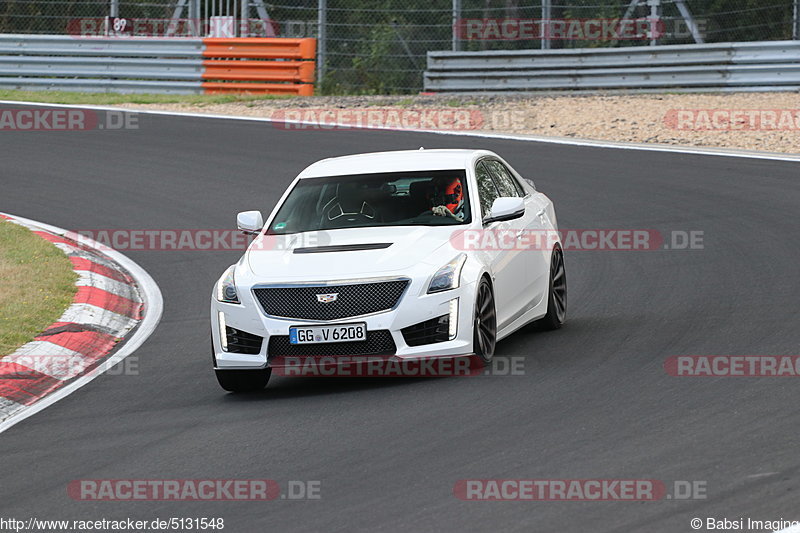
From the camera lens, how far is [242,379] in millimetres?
8891

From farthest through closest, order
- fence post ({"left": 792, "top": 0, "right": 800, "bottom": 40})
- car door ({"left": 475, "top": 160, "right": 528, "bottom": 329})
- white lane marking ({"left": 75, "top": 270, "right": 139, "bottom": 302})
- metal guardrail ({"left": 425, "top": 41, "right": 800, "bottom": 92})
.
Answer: fence post ({"left": 792, "top": 0, "right": 800, "bottom": 40}), metal guardrail ({"left": 425, "top": 41, "right": 800, "bottom": 92}), white lane marking ({"left": 75, "top": 270, "right": 139, "bottom": 302}), car door ({"left": 475, "top": 160, "right": 528, "bottom": 329})

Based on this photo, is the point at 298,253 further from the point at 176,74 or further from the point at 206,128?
the point at 176,74

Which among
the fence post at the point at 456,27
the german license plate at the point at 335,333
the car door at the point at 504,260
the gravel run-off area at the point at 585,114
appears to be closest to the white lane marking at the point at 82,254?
the car door at the point at 504,260

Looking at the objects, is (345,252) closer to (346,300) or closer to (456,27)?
(346,300)

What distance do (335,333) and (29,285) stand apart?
14.9 ft

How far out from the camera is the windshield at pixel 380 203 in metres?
9.55

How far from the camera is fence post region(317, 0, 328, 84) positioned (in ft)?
90.4

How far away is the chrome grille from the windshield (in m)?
1.01

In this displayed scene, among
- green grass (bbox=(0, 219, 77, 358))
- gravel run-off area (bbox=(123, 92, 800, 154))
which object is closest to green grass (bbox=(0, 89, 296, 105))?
gravel run-off area (bbox=(123, 92, 800, 154))

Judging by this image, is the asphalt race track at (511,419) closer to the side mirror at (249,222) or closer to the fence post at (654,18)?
the side mirror at (249,222)

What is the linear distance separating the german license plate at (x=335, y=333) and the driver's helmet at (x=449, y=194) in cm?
156

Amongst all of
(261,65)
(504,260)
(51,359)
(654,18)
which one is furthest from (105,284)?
(654,18)

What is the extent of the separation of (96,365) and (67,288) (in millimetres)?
2189

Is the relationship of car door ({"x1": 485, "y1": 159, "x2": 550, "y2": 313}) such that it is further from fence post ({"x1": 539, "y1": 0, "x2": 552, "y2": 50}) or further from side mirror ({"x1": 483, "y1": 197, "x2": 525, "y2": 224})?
fence post ({"x1": 539, "y1": 0, "x2": 552, "y2": 50})
